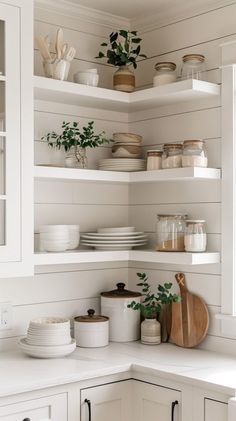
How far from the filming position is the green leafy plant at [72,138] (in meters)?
3.05

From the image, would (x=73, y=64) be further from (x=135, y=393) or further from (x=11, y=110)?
(x=135, y=393)

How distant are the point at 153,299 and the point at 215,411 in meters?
0.90

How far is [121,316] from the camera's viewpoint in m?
3.21

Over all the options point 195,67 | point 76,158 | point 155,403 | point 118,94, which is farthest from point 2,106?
point 155,403

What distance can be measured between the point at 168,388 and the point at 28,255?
2.57ft

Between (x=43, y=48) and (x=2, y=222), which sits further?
(x=43, y=48)

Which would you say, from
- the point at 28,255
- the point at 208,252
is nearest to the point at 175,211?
the point at 208,252

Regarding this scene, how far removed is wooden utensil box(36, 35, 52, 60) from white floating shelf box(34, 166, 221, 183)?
20.0 inches

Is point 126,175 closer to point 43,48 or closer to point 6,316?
point 43,48

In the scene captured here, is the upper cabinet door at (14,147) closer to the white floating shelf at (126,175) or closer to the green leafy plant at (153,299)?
the white floating shelf at (126,175)

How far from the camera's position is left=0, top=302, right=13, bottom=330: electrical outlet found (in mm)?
2949

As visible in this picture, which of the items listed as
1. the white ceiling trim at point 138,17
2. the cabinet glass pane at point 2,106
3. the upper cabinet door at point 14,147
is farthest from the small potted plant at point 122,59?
the cabinet glass pane at point 2,106

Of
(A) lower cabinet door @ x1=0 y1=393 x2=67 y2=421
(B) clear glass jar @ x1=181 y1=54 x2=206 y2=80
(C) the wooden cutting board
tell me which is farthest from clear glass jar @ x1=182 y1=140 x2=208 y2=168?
(A) lower cabinet door @ x1=0 y1=393 x2=67 y2=421

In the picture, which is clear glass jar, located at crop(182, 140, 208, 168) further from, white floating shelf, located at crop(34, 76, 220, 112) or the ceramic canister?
the ceramic canister
